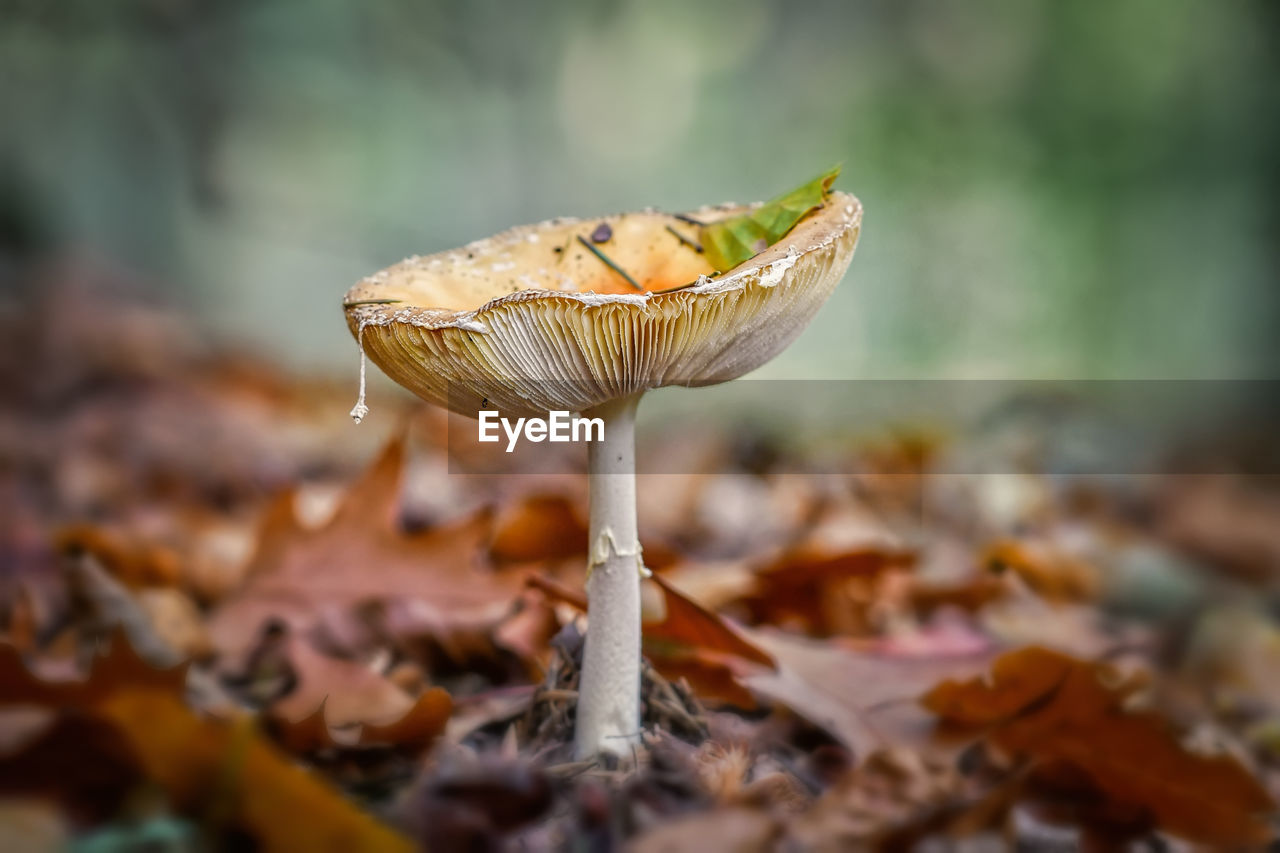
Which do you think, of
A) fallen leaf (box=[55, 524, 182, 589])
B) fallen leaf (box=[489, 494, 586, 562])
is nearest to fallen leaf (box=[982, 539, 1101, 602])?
fallen leaf (box=[489, 494, 586, 562])

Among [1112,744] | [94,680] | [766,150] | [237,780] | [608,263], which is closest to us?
[237,780]

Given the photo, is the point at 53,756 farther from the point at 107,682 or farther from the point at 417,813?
the point at 417,813

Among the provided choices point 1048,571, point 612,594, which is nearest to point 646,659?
point 612,594

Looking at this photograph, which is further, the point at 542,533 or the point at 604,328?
the point at 542,533

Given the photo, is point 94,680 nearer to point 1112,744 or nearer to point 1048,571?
point 1112,744

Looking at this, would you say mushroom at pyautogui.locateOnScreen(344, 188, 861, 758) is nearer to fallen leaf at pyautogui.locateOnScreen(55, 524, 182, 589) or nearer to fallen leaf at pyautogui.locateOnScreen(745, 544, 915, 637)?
fallen leaf at pyautogui.locateOnScreen(745, 544, 915, 637)

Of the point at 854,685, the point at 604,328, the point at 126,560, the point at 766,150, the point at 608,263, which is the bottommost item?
the point at 854,685
